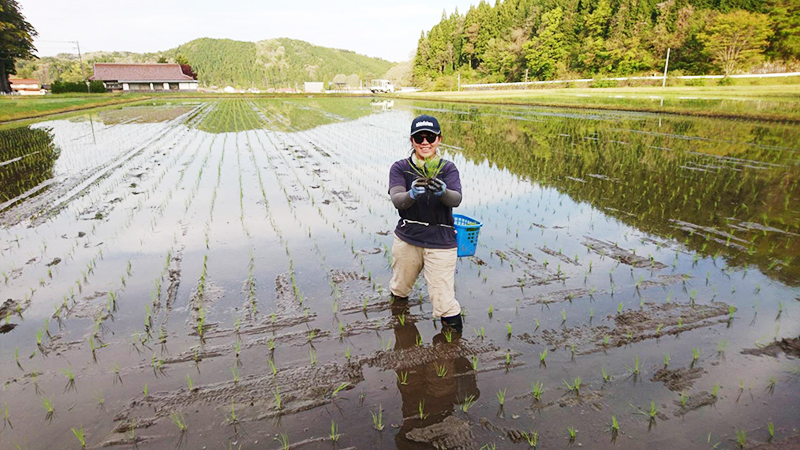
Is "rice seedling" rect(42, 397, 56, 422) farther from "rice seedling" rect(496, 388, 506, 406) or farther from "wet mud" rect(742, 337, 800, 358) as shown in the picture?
"wet mud" rect(742, 337, 800, 358)

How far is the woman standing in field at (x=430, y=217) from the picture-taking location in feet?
10.6

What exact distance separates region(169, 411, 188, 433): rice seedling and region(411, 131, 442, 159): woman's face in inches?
95.8

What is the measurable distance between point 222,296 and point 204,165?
26.5ft

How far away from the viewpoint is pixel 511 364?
10.5ft

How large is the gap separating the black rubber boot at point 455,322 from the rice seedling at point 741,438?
6.08 feet

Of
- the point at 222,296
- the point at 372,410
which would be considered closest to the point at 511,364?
the point at 372,410

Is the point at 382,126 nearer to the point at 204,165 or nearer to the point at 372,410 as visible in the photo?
the point at 204,165

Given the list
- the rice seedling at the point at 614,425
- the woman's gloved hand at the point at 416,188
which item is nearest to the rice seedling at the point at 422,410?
the rice seedling at the point at 614,425

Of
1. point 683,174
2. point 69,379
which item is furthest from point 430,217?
point 683,174

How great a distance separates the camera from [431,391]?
2.90m

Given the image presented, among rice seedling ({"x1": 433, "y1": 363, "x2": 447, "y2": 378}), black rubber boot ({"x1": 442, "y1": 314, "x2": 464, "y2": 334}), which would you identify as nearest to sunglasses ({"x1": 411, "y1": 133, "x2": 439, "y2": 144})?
black rubber boot ({"x1": 442, "y1": 314, "x2": 464, "y2": 334})

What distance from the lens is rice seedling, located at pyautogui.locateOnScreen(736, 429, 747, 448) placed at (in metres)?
2.43

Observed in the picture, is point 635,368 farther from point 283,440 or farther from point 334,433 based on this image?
point 283,440

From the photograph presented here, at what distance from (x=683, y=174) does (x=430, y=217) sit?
843cm
